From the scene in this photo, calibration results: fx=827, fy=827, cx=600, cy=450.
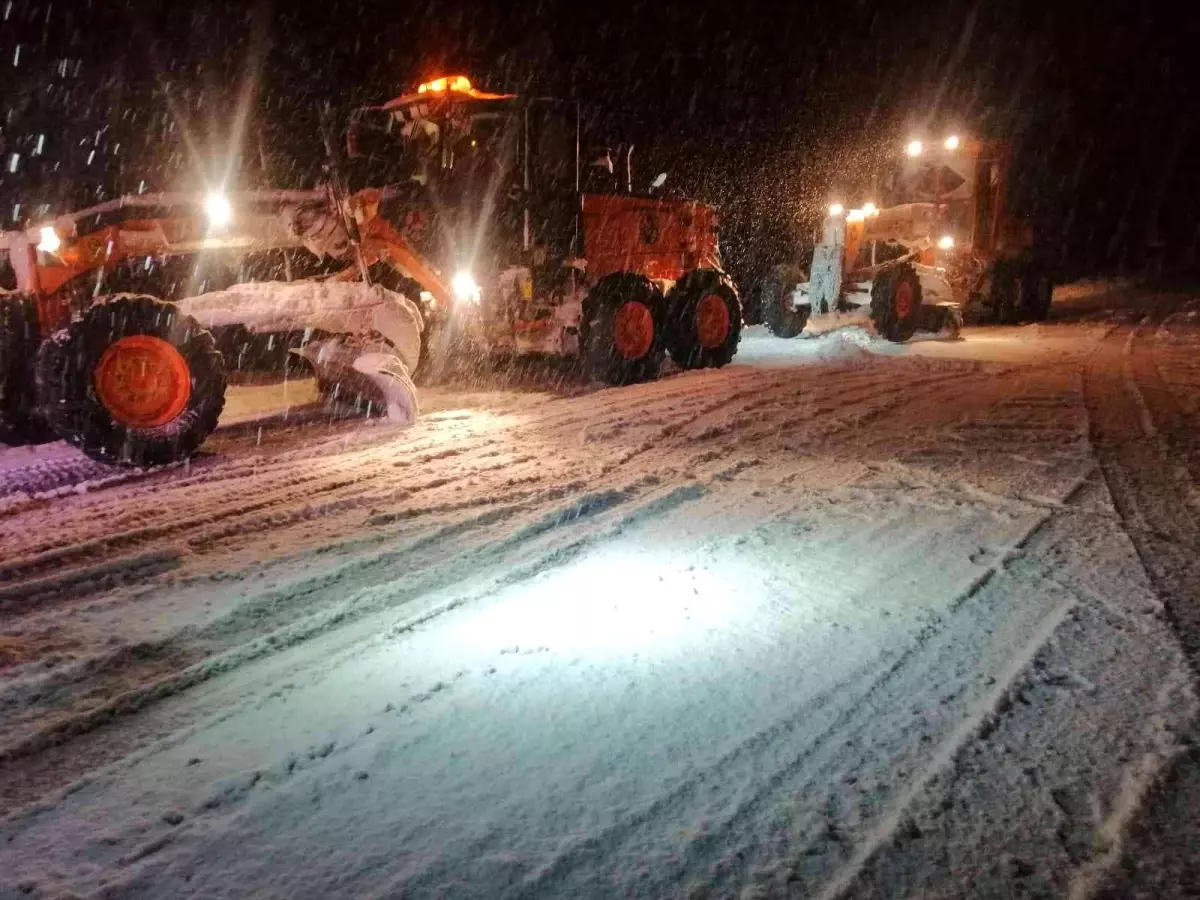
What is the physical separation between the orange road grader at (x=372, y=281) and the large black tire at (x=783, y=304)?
2847 mm

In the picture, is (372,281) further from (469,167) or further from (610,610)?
(610,610)

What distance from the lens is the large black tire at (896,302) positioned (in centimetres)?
1347

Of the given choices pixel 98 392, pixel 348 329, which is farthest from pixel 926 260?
pixel 98 392

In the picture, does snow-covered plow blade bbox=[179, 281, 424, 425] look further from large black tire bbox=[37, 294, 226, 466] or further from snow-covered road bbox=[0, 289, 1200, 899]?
snow-covered road bbox=[0, 289, 1200, 899]

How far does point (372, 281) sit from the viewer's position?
28.0 ft

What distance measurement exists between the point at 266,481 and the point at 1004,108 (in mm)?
19987

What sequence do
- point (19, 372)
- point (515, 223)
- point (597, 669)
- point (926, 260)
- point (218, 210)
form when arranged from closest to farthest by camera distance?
1. point (597, 669)
2. point (19, 372)
3. point (218, 210)
4. point (515, 223)
5. point (926, 260)

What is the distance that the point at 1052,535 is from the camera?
4535mm

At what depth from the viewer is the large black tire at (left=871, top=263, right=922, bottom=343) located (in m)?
13.5

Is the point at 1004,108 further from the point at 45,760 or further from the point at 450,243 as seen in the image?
the point at 45,760

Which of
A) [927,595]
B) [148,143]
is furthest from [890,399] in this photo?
[148,143]

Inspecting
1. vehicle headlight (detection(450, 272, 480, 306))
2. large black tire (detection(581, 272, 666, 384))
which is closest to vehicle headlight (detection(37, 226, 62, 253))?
vehicle headlight (detection(450, 272, 480, 306))

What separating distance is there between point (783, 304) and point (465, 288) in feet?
22.3

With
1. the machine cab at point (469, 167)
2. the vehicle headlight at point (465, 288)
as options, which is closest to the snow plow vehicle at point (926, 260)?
the machine cab at point (469, 167)
